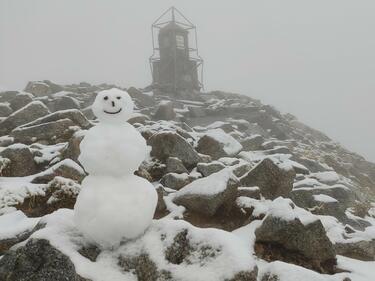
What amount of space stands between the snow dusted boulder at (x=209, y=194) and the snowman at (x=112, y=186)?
297cm

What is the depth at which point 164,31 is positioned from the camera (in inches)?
1896

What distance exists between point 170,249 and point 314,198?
791cm

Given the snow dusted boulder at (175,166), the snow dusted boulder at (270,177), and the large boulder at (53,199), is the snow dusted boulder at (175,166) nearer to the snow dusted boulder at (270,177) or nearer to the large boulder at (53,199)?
the snow dusted boulder at (270,177)

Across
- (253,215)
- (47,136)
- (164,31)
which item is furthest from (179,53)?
(253,215)

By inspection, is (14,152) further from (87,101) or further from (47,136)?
(87,101)

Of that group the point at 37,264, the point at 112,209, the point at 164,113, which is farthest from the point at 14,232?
the point at 164,113

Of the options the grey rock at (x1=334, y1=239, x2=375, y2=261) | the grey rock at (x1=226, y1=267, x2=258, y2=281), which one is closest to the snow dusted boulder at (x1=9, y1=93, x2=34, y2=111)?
the grey rock at (x1=334, y1=239, x2=375, y2=261)

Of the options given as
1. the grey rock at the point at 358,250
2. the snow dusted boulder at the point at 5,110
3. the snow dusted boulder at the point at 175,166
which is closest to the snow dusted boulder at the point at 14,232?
the snow dusted boulder at the point at 175,166

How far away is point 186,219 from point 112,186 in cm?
363

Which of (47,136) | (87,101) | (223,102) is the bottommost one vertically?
(223,102)

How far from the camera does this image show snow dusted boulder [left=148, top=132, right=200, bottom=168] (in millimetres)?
12211

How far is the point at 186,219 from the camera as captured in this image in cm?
909

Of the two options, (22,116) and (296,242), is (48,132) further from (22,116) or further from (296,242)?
(296,242)

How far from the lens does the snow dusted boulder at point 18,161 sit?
1099 cm
